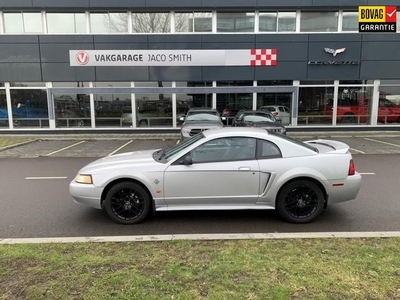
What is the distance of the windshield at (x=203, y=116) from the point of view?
13.7 metres

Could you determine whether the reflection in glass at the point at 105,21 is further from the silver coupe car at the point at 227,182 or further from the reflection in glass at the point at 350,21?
the silver coupe car at the point at 227,182

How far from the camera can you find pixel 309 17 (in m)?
18.3

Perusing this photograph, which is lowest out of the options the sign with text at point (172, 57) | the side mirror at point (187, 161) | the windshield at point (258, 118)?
the side mirror at point (187, 161)

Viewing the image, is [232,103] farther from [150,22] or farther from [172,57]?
[150,22]

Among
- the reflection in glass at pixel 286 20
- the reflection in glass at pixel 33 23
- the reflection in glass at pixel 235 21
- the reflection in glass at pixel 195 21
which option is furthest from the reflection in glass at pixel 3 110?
the reflection in glass at pixel 286 20

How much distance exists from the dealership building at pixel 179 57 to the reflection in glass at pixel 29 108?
0.18 feet

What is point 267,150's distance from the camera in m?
5.26

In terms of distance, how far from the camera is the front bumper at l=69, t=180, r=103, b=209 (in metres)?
5.15

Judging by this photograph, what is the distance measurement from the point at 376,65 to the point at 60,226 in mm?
18765

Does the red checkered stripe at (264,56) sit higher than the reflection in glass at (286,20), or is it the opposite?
the reflection in glass at (286,20)

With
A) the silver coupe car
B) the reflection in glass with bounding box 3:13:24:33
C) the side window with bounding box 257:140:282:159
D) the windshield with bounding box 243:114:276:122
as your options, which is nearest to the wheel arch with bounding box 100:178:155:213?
the silver coupe car

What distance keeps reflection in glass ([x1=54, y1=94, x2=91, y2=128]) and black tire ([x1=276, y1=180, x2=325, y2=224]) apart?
1565cm

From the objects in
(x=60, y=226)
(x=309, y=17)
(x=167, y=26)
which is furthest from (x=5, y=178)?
(x=309, y=17)

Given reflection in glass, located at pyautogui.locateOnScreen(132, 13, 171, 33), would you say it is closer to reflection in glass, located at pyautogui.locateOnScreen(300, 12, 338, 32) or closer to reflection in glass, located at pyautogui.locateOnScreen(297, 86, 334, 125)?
reflection in glass, located at pyautogui.locateOnScreen(300, 12, 338, 32)
